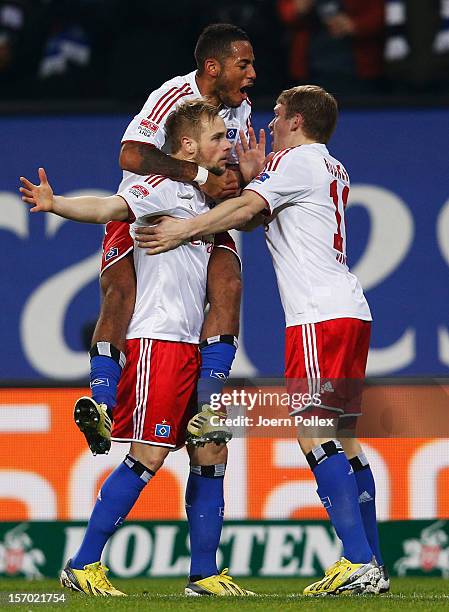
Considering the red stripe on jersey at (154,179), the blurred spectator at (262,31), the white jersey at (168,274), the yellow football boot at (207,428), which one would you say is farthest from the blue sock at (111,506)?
the blurred spectator at (262,31)

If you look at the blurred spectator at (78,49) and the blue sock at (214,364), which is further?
the blurred spectator at (78,49)

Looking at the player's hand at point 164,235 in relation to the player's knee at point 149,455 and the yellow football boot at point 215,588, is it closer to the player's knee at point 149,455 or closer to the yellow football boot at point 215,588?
the player's knee at point 149,455

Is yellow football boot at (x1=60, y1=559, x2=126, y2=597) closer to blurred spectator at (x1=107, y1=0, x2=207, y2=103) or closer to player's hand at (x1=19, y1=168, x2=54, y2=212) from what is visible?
player's hand at (x1=19, y1=168, x2=54, y2=212)

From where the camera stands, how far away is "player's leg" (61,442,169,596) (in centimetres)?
529

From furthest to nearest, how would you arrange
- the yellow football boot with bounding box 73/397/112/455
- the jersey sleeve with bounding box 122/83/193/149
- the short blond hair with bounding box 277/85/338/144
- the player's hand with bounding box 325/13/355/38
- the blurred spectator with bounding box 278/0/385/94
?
the player's hand with bounding box 325/13/355/38
the blurred spectator with bounding box 278/0/385/94
the jersey sleeve with bounding box 122/83/193/149
the short blond hair with bounding box 277/85/338/144
the yellow football boot with bounding box 73/397/112/455

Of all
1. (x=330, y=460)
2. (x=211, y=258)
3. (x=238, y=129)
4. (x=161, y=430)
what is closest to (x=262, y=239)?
(x=238, y=129)

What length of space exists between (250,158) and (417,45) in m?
3.11

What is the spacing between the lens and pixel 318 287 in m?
5.34

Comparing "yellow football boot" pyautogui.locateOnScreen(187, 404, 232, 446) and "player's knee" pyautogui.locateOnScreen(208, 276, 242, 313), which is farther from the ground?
"player's knee" pyautogui.locateOnScreen(208, 276, 242, 313)

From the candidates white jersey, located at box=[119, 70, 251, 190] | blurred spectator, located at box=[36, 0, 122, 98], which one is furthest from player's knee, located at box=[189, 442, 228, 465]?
blurred spectator, located at box=[36, 0, 122, 98]

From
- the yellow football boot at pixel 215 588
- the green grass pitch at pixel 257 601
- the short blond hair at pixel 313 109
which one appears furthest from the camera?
the short blond hair at pixel 313 109

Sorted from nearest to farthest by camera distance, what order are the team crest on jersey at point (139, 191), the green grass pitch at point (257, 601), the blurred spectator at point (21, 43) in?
the green grass pitch at point (257, 601) → the team crest on jersey at point (139, 191) → the blurred spectator at point (21, 43)

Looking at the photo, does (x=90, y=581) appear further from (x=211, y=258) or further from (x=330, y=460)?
(x=211, y=258)

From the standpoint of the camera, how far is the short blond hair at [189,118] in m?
5.57
